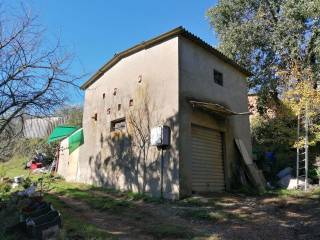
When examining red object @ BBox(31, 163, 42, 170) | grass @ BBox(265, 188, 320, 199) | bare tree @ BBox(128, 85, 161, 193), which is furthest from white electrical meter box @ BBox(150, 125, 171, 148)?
red object @ BBox(31, 163, 42, 170)

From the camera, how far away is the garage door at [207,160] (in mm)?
12898

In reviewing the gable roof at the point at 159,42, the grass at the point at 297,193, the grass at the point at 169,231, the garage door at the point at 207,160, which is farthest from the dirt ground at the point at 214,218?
the gable roof at the point at 159,42

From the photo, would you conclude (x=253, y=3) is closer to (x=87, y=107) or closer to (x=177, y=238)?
(x=87, y=107)

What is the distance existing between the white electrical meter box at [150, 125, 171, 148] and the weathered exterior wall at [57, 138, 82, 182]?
735 cm

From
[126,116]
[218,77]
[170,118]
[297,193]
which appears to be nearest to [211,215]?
[170,118]

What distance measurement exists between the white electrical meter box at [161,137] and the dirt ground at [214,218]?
6.56 ft

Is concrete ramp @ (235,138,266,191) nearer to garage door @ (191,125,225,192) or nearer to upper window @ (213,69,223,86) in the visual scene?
garage door @ (191,125,225,192)

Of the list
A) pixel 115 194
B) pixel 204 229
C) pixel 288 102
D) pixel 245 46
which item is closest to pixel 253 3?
pixel 245 46

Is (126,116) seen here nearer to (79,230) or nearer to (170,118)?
(170,118)

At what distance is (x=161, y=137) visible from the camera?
40.0 ft

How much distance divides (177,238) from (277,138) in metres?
12.1

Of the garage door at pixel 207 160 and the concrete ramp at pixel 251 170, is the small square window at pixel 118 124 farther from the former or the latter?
the concrete ramp at pixel 251 170

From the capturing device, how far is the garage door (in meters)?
12.9

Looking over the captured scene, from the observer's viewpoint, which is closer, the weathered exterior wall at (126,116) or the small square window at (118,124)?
the weathered exterior wall at (126,116)
